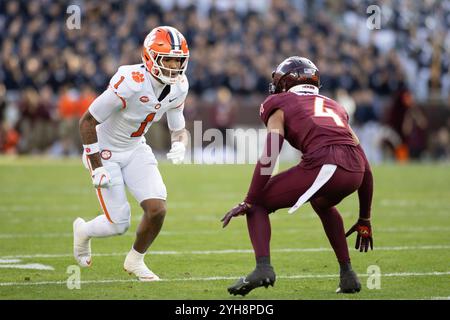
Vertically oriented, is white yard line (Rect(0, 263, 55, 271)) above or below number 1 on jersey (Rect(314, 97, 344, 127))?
below

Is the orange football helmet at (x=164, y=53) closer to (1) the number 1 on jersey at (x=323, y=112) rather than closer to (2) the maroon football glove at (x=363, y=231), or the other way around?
(1) the number 1 on jersey at (x=323, y=112)

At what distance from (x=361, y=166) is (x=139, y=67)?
1755 mm

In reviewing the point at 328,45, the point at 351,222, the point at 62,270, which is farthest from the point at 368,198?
the point at 328,45

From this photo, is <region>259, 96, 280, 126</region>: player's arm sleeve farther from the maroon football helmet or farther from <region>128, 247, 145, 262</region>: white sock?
<region>128, 247, 145, 262</region>: white sock

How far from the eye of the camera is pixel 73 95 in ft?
66.6

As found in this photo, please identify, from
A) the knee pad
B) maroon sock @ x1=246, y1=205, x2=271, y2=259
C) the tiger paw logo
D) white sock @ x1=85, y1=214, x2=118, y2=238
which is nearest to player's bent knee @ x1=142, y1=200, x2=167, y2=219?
the knee pad

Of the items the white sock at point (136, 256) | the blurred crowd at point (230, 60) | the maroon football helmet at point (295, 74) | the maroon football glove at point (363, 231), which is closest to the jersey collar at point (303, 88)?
the maroon football helmet at point (295, 74)

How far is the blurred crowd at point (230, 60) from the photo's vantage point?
20.1 meters

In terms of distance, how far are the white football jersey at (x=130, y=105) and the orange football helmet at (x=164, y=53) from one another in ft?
0.32

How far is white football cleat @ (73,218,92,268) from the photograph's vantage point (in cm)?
638

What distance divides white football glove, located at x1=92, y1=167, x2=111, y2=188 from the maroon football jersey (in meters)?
1.19

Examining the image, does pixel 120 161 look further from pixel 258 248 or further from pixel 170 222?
pixel 170 222

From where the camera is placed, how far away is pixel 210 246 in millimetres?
7992
